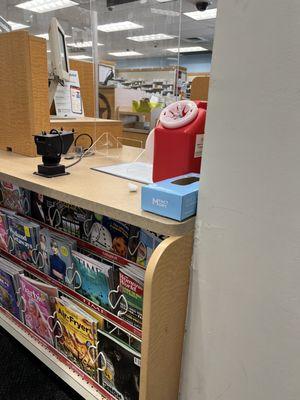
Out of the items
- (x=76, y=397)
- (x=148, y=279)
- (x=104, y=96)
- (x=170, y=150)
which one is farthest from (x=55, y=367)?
(x=104, y=96)

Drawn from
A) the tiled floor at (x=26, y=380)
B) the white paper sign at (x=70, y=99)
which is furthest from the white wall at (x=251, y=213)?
the white paper sign at (x=70, y=99)

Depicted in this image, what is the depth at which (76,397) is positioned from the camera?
1102 millimetres

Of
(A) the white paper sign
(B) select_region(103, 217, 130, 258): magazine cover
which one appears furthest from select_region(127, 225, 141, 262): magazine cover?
(A) the white paper sign

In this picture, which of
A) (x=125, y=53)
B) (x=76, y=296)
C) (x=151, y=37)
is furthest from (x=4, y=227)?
(x=125, y=53)

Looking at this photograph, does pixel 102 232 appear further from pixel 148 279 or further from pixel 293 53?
pixel 293 53

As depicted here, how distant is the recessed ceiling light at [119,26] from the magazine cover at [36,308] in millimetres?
7218

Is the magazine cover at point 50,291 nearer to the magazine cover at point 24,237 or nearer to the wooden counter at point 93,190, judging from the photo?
the magazine cover at point 24,237

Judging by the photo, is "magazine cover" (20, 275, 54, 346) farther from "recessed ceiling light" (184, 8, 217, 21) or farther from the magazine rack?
"recessed ceiling light" (184, 8, 217, 21)

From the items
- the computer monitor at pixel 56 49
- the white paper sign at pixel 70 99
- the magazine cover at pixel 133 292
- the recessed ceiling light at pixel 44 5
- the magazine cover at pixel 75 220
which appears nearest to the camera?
the magazine cover at pixel 133 292

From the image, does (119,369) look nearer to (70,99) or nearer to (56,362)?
(56,362)

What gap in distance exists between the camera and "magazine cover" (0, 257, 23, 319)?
3.84 feet

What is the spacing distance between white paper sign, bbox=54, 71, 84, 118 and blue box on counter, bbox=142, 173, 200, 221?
3.36ft

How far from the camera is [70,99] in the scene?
1531 millimetres

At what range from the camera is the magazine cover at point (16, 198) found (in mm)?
1217
